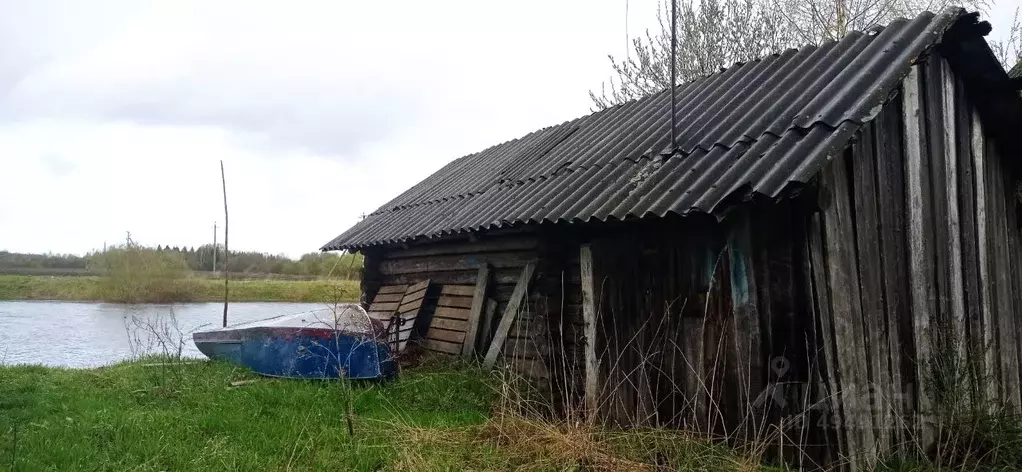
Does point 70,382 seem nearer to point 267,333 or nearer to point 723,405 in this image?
point 267,333

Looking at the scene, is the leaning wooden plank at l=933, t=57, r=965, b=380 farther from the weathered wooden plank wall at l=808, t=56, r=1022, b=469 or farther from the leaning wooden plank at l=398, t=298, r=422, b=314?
the leaning wooden plank at l=398, t=298, r=422, b=314

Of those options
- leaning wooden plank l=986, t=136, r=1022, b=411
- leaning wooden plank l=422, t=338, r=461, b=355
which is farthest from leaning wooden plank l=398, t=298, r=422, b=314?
leaning wooden plank l=986, t=136, r=1022, b=411

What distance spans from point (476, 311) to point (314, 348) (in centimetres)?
203

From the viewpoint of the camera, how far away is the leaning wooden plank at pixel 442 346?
27.2 ft

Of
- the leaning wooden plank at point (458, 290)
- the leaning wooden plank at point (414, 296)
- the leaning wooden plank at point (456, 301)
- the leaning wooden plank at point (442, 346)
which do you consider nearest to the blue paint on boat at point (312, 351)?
the leaning wooden plank at point (442, 346)

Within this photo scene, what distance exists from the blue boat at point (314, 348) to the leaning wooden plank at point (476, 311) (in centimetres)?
97

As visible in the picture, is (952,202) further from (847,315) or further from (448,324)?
(448,324)

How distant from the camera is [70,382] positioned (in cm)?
859

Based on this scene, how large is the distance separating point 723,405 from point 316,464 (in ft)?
9.91

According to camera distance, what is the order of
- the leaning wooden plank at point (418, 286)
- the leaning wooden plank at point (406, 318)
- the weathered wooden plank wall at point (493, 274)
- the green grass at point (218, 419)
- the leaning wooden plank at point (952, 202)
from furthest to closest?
1. the leaning wooden plank at point (418, 286)
2. the leaning wooden plank at point (406, 318)
3. the weathered wooden plank wall at point (493, 274)
4. the leaning wooden plank at point (952, 202)
5. the green grass at point (218, 419)

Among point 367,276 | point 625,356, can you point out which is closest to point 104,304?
point 367,276

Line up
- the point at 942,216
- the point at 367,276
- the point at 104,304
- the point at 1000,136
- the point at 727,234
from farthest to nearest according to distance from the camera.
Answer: the point at 104,304 → the point at 367,276 → the point at 1000,136 → the point at 942,216 → the point at 727,234

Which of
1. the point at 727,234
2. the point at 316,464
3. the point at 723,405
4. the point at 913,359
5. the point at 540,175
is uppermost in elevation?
the point at 540,175

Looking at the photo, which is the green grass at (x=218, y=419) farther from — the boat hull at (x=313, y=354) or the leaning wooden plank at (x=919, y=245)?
the leaning wooden plank at (x=919, y=245)
